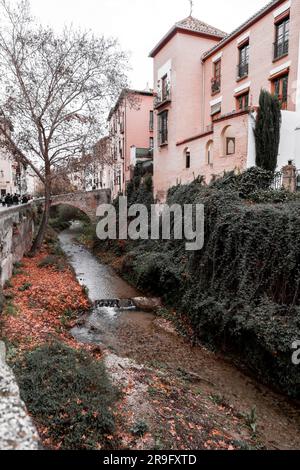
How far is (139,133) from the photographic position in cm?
2645

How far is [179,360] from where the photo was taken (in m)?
7.73

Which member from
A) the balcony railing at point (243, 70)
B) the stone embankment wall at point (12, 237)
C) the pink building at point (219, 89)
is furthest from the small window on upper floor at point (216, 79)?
the stone embankment wall at point (12, 237)

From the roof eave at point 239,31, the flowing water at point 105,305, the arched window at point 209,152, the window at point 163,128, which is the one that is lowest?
the flowing water at point 105,305

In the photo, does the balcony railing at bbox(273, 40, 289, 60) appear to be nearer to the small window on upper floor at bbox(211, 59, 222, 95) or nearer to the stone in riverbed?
the small window on upper floor at bbox(211, 59, 222, 95)

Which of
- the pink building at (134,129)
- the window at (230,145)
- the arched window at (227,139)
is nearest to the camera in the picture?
the arched window at (227,139)

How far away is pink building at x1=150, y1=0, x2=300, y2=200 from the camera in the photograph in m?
11.6

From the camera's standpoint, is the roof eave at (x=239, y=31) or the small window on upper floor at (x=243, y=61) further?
the small window on upper floor at (x=243, y=61)

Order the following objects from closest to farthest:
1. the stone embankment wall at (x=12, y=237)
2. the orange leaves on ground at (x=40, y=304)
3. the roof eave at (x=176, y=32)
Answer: the orange leaves on ground at (x=40, y=304) < the stone embankment wall at (x=12, y=237) < the roof eave at (x=176, y=32)

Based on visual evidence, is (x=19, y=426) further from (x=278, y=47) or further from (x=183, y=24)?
(x=183, y=24)

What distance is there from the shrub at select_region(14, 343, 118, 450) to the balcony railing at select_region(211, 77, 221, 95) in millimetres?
15867

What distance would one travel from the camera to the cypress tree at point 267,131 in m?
10.5

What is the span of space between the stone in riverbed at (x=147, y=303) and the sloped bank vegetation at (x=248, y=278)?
49 cm

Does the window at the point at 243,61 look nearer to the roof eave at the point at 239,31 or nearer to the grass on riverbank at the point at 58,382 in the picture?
the roof eave at the point at 239,31
